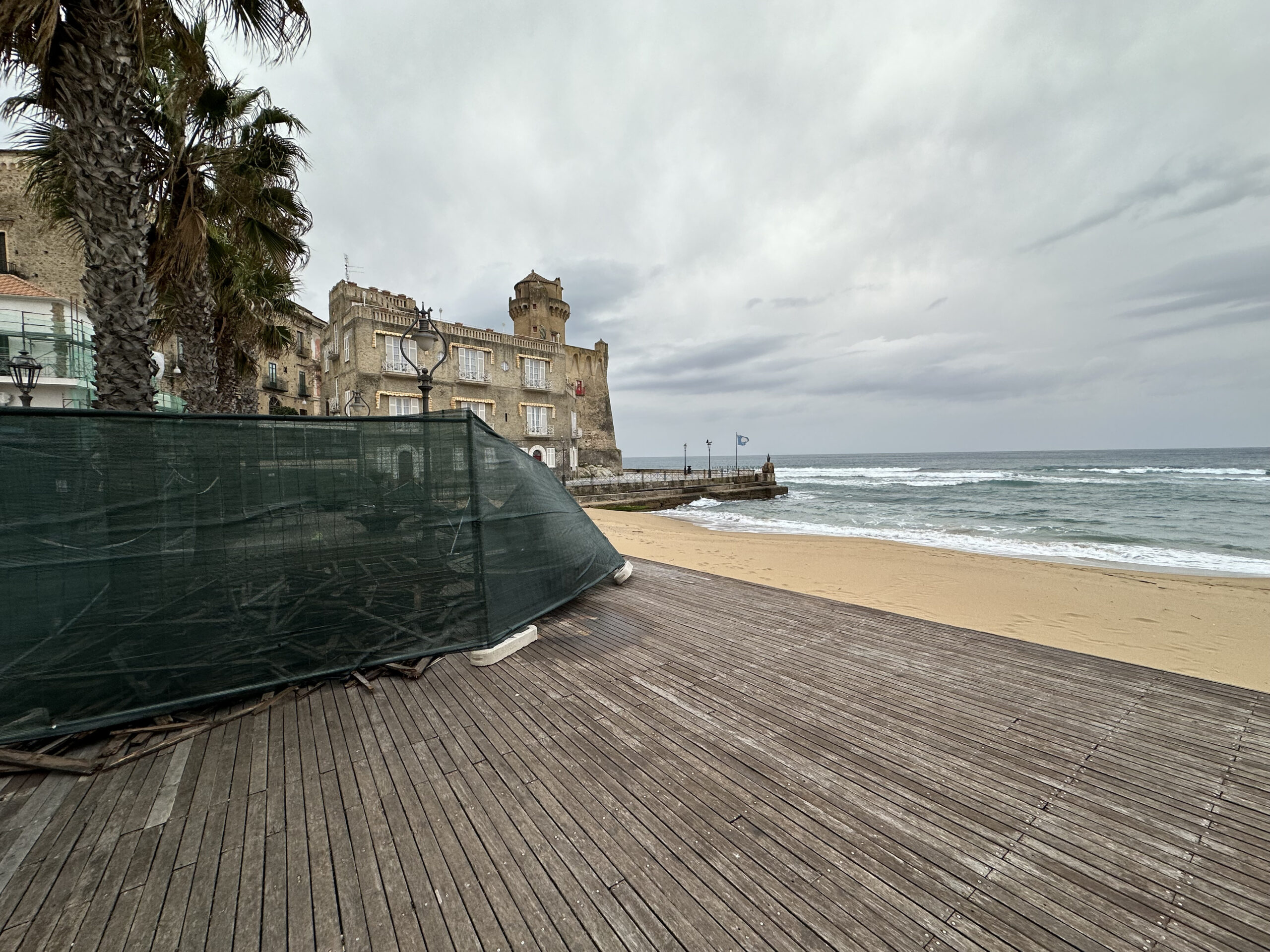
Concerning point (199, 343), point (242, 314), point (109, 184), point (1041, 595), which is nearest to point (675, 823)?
point (109, 184)

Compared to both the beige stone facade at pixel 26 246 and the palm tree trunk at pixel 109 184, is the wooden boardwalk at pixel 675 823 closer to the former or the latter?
the palm tree trunk at pixel 109 184

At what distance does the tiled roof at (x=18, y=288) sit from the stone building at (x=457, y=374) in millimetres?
9865

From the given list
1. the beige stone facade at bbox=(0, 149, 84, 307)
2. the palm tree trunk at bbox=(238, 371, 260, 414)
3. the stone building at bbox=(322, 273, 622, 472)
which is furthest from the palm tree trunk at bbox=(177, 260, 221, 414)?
the beige stone facade at bbox=(0, 149, 84, 307)

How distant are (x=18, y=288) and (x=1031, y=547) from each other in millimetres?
34569

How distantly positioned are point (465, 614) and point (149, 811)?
1.89 metres

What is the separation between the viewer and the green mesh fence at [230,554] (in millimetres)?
2586

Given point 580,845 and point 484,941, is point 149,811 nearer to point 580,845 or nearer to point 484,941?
point 484,941

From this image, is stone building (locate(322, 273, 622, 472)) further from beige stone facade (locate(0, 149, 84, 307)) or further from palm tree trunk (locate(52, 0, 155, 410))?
palm tree trunk (locate(52, 0, 155, 410))

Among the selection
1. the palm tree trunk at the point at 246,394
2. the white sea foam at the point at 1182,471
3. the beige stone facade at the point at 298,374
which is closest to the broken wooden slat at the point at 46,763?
the palm tree trunk at the point at 246,394

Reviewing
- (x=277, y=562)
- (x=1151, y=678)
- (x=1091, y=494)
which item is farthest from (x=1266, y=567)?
(x=1091, y=494)

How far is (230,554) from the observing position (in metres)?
3.04

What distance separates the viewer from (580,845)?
1983mm

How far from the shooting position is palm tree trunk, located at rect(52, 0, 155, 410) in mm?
3832

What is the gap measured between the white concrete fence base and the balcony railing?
77.9 ft
